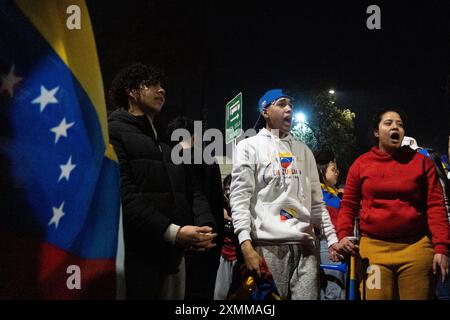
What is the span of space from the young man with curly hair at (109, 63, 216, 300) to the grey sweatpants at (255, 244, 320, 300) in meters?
0.48

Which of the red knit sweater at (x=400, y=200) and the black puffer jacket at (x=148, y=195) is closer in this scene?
the black puffer jacket at (x=148, y=195)

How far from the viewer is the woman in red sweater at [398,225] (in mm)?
3039

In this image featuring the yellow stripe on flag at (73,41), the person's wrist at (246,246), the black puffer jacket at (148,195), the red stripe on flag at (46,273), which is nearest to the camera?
the red stripe on flag at (46,273)

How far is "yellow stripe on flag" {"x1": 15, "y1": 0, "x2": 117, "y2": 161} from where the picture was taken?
8.00 ft

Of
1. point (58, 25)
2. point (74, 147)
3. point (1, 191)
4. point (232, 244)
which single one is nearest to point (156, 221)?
point (74, 147)

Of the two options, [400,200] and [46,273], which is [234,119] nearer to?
[400,200]

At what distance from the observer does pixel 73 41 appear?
A: 2588mm

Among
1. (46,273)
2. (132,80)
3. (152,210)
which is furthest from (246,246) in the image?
(132,80)

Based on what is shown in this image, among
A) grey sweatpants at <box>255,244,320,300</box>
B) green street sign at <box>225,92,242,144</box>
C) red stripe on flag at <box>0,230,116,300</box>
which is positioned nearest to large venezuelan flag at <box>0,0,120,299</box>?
red stripe on flag at <box>0,230,116,300</box>

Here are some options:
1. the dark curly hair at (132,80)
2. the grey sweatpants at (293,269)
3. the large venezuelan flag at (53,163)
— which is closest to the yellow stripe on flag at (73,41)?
the large venezuelan flag at (53,163)

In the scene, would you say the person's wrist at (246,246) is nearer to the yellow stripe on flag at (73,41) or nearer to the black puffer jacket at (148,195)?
the black puffer jacket at (148,195)

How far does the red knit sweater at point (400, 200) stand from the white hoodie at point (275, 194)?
32 centimetres

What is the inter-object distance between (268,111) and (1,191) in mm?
2050
